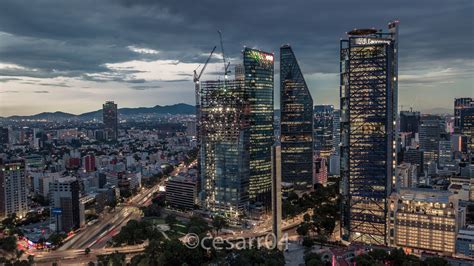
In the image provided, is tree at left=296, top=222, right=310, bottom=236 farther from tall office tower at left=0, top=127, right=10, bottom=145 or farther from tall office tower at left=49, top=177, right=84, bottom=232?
tall office tower at left=0, top=127, right=10, bottom=145

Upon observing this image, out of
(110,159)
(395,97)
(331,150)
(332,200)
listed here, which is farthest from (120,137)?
(395,97)

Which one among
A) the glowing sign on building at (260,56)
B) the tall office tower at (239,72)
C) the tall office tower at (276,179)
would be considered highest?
the glowing sign on building at (260,56)

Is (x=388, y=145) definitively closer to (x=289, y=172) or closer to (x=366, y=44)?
(x=366, y=44)

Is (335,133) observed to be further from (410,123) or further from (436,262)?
(436,262)

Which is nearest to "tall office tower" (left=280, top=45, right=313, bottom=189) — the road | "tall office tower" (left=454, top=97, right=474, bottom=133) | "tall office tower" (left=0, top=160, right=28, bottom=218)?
the road

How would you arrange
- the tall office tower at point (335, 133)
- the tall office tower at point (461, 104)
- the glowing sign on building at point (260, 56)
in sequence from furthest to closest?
the tall office tower at point (461, 104)
the tall office tower at point (335, 133)
the glowing sign on building at point (260, 56)

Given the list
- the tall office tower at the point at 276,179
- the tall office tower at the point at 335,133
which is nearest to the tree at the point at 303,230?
the tall office tower at the point at 276,179

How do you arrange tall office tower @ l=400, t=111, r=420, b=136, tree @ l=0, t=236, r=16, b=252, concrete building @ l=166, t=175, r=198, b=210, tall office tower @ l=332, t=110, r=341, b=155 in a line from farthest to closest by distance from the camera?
tall office tower @ l=400, t=111, r=420, b=136 → tall office tower @ l=332, t=110, r=341, b=155 → concrete building @ l=166, t=175, r=198, b=210 → tree @ l=0, t=236, r=16, b=252

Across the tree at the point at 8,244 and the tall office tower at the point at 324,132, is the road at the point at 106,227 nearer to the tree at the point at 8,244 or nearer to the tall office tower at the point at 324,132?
the tree at the point at 8,244

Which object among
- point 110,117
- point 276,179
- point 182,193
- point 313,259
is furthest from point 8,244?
point 110,117
